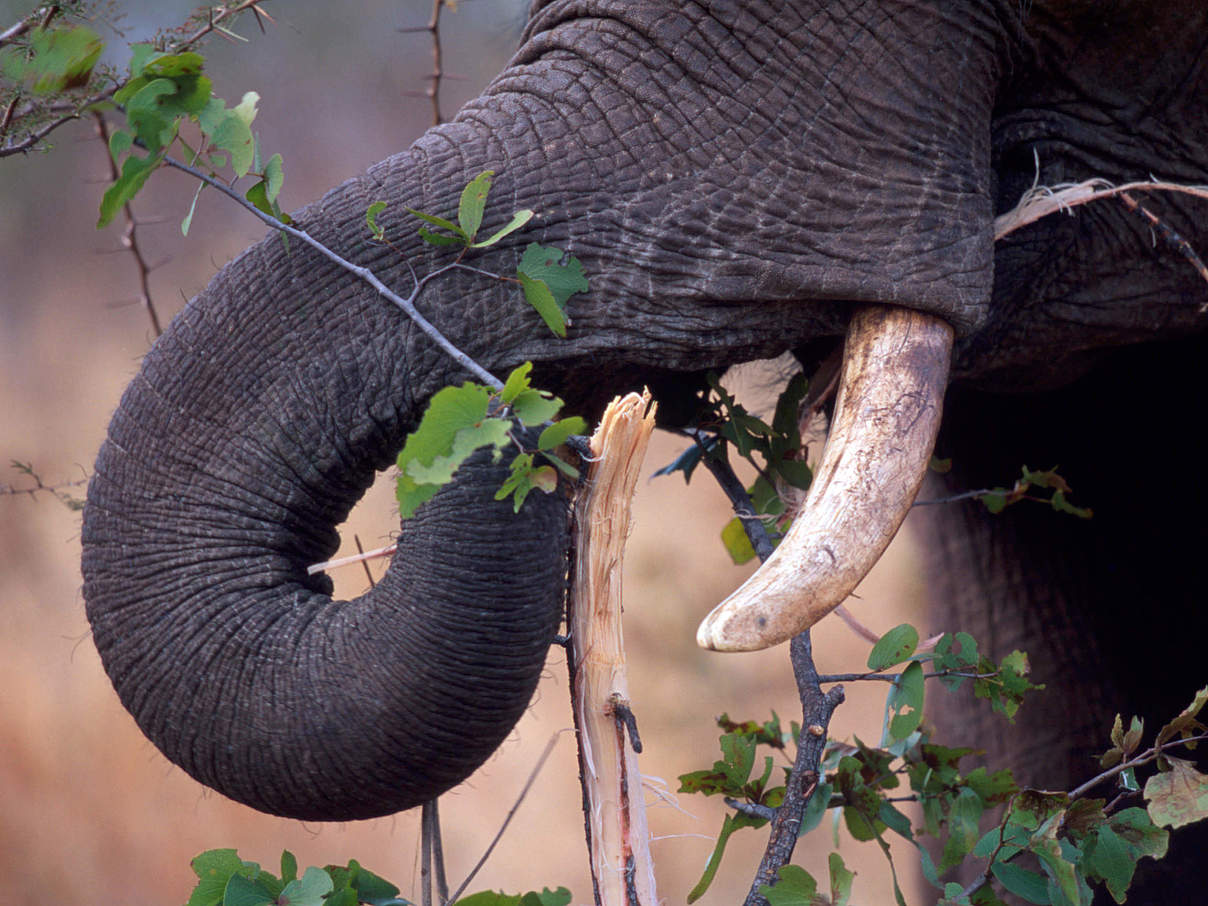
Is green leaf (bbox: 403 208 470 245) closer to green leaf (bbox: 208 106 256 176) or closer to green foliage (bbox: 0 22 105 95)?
green leaf (bbox: 208 106 256 176)

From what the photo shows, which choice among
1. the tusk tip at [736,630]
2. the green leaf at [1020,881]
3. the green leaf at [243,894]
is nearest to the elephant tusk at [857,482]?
the tusk tip at [736,630]

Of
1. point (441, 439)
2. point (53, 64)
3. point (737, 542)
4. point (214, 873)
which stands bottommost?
point (214, 873)

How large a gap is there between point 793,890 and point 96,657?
10.2 feet

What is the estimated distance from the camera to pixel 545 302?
44.1 inches

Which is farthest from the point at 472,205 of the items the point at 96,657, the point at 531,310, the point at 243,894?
the point at 96,657

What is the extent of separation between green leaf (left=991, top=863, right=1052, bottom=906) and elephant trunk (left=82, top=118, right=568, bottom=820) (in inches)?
18.3

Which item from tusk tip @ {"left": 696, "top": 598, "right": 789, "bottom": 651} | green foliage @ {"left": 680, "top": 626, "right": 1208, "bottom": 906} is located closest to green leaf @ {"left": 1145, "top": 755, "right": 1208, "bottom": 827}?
green foliage @ {"left": 680, "top": 626, "right": 1208, "bottom": 906}

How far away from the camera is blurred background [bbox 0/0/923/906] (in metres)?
3.66

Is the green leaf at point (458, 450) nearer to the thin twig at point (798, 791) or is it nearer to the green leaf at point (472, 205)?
the green leaf at point (472, 205)

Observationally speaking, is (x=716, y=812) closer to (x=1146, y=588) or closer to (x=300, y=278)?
(x=1146, y=588)

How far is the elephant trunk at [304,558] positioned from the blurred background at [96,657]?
88.2 inches

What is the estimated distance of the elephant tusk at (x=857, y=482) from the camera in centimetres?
99

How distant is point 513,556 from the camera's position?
1.13 metres

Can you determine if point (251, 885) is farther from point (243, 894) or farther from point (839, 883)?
point (839, 883)
